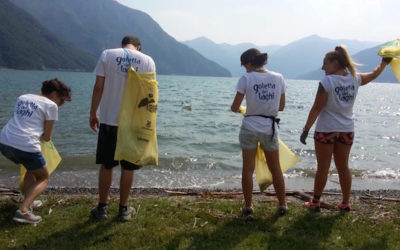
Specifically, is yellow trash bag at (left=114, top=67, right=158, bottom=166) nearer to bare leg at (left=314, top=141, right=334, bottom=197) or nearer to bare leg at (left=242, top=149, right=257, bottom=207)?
bare leg at (left=242, top=149, right=257, bottom=207)

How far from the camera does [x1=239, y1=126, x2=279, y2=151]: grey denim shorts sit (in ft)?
17.3

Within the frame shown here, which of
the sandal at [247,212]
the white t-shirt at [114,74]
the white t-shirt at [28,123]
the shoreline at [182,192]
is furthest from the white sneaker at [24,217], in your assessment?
the sandal at [247,212]

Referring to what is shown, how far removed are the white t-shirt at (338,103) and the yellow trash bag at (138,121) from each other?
8.08ft

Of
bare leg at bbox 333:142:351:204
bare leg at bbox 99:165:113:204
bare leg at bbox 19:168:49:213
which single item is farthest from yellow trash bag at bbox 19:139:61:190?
bare leg at bbox 333:142:351:204

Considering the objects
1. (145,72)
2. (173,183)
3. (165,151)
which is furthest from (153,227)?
(165,151)

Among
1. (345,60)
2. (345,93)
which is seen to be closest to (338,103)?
(345,93)

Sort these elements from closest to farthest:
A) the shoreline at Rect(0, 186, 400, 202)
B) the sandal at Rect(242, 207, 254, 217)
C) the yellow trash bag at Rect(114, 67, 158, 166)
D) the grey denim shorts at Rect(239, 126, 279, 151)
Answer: the yellow trash bag at Rect(114, 67, 158, 166) < the grey denim shorts at Rect(239, 126, 279, 151) < the sandal at Rect(242, 207, 254, 217) < the shoreline at Rect(0, 186, 400, 202)

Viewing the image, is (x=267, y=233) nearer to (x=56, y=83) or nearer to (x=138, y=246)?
(x=138, y=246)

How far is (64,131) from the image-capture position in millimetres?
19797

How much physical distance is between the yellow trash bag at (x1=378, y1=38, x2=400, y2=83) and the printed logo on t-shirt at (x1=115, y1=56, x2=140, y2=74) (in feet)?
12.4

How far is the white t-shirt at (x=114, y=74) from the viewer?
4.87m

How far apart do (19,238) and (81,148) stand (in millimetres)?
11283

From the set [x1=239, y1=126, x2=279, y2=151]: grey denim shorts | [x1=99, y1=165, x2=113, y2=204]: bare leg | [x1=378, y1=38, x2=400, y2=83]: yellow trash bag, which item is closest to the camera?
[x1=99, y1=165, x2=113, y2=204]: bare leg

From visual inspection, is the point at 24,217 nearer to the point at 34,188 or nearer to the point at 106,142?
the point at 34,188
